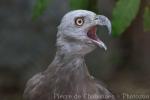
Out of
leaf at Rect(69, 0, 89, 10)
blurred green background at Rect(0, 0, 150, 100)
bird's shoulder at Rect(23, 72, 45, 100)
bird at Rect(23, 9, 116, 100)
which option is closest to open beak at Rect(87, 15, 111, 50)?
bird at Rect(23, 9, 116, 100)

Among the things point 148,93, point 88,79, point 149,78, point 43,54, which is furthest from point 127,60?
point 88,79

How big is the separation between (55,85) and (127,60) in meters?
3.16

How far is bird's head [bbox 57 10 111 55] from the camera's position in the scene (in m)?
2.55

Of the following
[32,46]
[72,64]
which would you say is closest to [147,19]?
[72,64]

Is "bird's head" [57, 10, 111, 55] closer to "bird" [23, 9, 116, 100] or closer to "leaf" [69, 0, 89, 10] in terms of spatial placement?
"bird" [23, 9, 116, 100]

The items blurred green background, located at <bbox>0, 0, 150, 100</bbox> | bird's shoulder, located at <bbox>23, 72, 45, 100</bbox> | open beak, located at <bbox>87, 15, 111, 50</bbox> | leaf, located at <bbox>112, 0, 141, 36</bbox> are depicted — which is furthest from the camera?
blurred green background, located at <bbox>0, 0, 150, 100</bbox>

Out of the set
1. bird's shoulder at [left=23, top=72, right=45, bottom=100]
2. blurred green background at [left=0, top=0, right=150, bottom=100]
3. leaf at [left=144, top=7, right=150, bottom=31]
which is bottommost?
bird's shoulder at [left=23, top=72, right=45, bottom=100]

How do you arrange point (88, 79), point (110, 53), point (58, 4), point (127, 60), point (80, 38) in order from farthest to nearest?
point (127, 60), point (110, 53), point (58, 4), point (88, 79), point (80, 38)

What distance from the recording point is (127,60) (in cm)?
580

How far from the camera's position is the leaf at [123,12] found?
7.27 ft

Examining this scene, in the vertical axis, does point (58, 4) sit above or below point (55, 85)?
above

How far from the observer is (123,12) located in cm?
223

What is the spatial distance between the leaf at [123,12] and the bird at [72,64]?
0.86ft

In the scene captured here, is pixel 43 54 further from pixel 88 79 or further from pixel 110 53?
pixel 88 79
